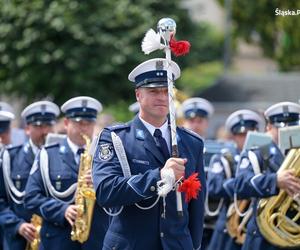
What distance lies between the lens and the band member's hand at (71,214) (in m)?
8.23

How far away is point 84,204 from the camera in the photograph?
323 inches

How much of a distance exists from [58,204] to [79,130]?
27.7 inches

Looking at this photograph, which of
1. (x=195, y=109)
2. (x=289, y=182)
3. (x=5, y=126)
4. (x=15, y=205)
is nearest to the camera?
(x=289, y=182)

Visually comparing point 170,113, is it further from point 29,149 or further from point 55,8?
point 55,8

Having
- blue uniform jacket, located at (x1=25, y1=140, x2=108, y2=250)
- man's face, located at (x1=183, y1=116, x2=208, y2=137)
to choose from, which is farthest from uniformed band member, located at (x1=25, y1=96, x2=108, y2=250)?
man's face, located at (x1=183, y1=116, x2=208, y2=137)

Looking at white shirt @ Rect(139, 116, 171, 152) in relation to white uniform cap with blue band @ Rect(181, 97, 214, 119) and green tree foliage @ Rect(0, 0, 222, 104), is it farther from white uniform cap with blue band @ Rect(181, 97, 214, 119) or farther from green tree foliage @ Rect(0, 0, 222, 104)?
green tree foliage @ Rect(0, 0, 222, 104)

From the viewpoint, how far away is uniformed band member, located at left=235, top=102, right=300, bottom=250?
8.00 metres

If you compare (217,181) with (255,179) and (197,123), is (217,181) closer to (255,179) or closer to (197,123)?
(255,179)

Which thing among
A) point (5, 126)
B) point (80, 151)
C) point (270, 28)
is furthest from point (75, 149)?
point (270, 28)

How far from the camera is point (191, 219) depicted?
6.71 meters

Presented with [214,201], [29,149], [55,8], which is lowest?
[214,201]

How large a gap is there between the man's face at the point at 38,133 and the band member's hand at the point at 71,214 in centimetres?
137

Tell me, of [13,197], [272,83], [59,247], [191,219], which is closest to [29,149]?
[13,197]

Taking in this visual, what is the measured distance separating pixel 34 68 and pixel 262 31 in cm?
1542
